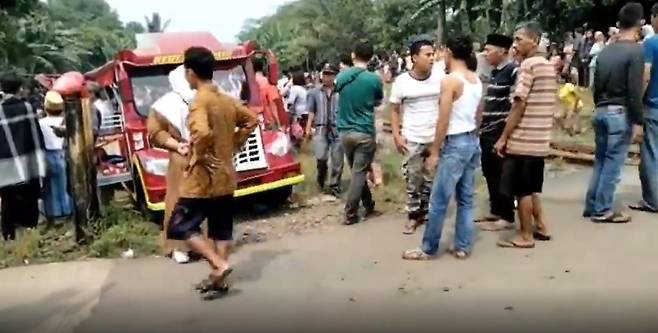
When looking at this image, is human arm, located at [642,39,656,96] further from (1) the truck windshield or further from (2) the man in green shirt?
(1) the truck windshield

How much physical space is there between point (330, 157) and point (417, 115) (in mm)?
2841

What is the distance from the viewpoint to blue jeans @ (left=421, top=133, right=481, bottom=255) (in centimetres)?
602

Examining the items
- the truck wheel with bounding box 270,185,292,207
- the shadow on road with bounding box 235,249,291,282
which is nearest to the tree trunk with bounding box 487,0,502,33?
the truck wheel with bounding box 270,185,292,207

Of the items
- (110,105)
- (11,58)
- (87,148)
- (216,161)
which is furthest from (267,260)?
(11,58)

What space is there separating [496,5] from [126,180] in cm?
2579

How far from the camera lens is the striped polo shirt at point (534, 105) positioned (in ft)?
20.2

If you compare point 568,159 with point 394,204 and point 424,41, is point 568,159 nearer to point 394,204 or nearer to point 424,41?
point 394,204

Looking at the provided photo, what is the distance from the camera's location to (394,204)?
862 cm

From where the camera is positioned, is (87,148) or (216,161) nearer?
(216,161)

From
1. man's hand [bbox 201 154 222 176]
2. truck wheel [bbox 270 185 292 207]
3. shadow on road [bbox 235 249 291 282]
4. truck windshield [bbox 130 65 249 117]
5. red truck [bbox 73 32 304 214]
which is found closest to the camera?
man's hand [bbox 201 154 222 176]

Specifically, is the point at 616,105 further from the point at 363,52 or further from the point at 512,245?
the point at 363,52

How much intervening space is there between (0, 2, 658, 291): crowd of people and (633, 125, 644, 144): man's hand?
3cm

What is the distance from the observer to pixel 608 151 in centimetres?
702

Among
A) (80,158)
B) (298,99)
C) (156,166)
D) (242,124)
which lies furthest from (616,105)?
(298,99)
